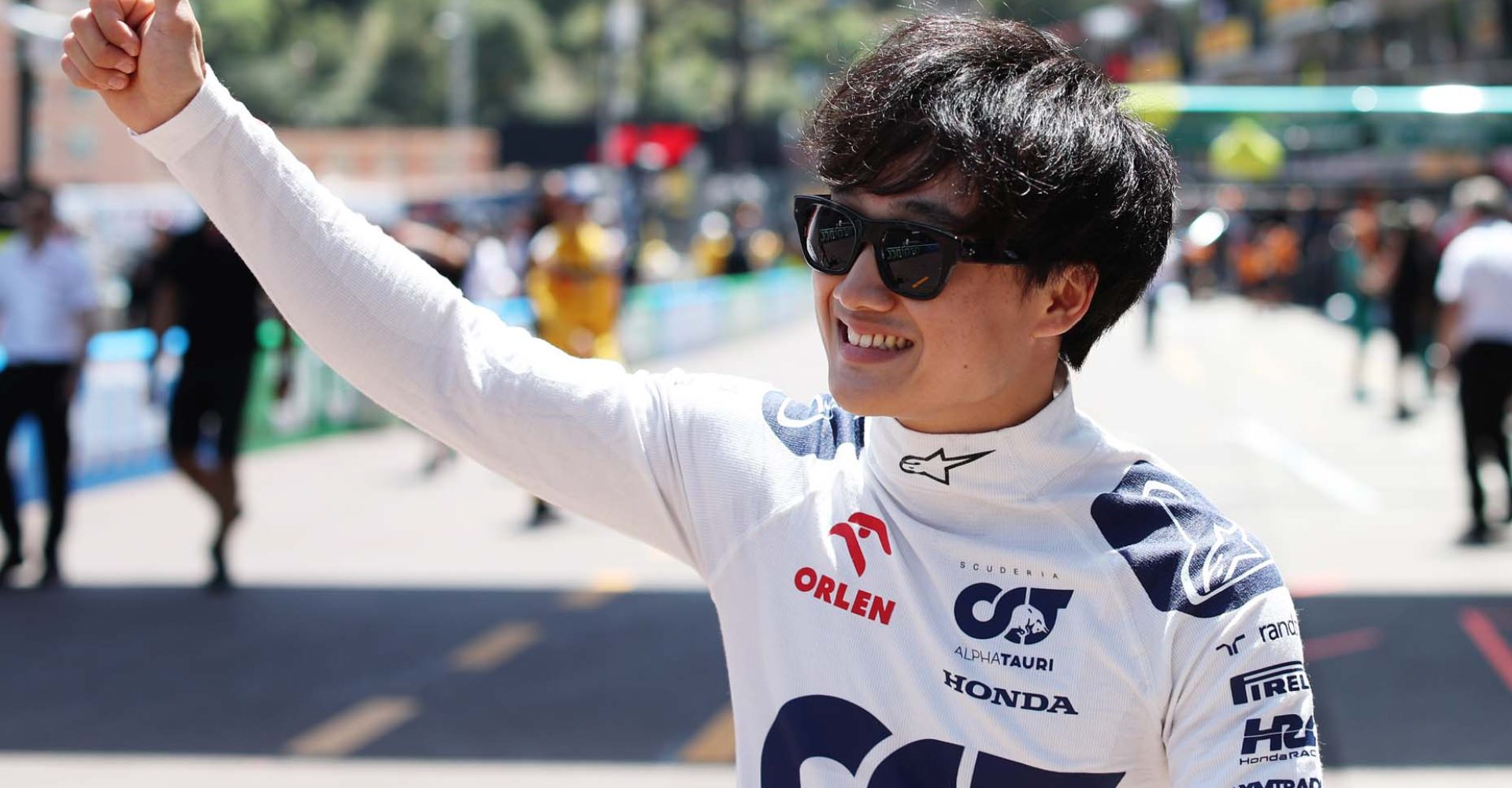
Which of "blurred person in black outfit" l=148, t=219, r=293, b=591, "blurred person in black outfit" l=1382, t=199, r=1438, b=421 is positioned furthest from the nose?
"blurred person in black outfit" l=1382, t=199, r=1438, b=421

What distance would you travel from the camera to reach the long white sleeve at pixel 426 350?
1693mm

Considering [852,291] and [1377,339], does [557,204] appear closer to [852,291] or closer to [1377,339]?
[852,291]

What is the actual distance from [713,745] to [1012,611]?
4.22m

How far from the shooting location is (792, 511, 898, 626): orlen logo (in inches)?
70.9

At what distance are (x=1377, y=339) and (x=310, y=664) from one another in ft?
72.6

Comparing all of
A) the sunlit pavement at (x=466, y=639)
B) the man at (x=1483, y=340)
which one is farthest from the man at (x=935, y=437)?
the man at (x=1483, y=340)

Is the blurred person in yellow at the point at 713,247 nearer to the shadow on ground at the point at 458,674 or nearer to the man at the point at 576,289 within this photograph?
the man at the point at 576,289

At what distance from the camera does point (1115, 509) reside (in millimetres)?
1762

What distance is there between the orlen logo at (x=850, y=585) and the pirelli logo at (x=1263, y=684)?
360 mm

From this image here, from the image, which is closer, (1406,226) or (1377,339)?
(1406,226)

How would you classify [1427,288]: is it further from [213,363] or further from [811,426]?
[811,426]

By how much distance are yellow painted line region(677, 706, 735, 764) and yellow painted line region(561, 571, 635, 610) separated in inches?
77.1

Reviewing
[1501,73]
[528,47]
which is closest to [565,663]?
[1501,73]

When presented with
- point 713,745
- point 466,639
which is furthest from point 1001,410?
point 466,639
